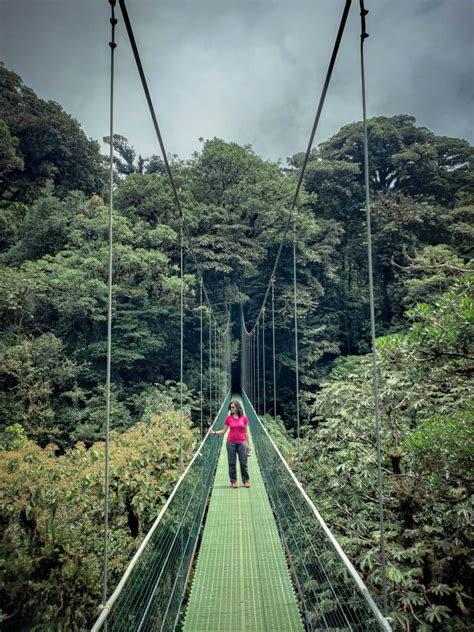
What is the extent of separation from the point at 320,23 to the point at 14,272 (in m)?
7.11

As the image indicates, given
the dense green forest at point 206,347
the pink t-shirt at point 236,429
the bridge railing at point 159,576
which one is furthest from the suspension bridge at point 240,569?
the dense green forest at point 206,347

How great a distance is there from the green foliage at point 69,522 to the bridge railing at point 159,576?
0.79 m

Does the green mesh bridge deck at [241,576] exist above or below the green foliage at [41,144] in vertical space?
below

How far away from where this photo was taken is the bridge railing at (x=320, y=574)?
3.38 feet

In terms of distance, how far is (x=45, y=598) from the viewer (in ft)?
7.60

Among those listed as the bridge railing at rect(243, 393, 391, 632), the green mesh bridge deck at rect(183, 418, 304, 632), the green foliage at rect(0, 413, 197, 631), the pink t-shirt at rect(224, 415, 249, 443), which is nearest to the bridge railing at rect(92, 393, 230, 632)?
the green mesh bridge deck at rect(183, 418, 304, 632)

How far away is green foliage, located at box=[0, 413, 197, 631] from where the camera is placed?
91.4 inches

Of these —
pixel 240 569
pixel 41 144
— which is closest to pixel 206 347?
A: pixel 41 144

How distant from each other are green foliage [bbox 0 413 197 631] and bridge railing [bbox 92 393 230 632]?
79 cm

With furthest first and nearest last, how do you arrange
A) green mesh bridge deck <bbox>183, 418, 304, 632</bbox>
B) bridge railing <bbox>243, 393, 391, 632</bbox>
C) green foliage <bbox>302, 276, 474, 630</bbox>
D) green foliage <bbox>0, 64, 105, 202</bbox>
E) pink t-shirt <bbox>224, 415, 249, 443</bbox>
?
1. green foliage <bbox>0, 64, 105, 202</bbox>
2. pink t-shirt <bbox>224, 415, 249, 443</bbox>
3. green foliage <bbox>302, 276, 474, 630</bbox>
4. green mesh bridge deck <bbox>183, 418, 304, 632</bbox>
5. bridge railing <bbox>243, 393, 391, 632</bbox>

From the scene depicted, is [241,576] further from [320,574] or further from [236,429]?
[236,429]

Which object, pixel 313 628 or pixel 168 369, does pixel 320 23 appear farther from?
pixel 168 369

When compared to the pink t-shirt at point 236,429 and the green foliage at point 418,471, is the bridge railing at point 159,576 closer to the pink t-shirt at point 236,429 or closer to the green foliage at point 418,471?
the green foliage at point 418,471

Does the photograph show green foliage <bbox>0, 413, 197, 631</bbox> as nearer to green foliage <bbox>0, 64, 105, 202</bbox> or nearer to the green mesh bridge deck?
the green mesh bridge deck
